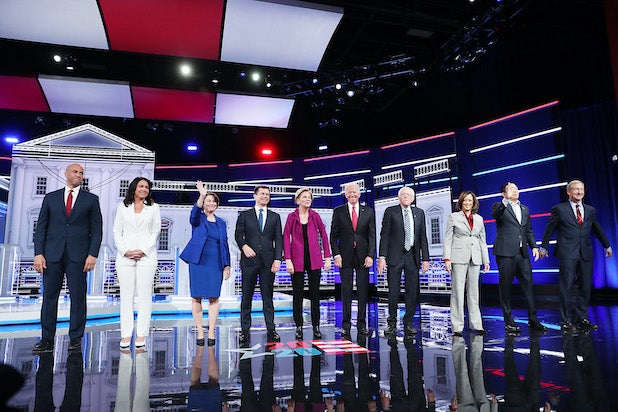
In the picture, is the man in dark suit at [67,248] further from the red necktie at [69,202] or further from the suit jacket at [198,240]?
the suit jacket at [198,240]

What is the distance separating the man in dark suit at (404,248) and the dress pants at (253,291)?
3.71ft

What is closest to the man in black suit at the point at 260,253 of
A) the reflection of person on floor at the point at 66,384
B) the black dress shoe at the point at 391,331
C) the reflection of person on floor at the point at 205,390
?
the reflection of person on floor at the point at 205,390

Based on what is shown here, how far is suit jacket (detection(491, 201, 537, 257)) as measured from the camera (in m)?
4.33

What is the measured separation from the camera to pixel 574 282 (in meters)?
4.33

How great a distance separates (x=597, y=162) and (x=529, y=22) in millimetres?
3163

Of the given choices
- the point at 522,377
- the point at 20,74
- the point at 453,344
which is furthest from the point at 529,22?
the point at 20,74

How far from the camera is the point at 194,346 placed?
3.60 metres

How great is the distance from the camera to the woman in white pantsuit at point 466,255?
13.5 ft

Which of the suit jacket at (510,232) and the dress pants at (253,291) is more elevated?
the suit jacket at (510,232)

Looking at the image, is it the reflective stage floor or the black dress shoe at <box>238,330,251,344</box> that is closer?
the reflective stage floor

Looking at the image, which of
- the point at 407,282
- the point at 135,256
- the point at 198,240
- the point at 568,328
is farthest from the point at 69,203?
the point at 568,328

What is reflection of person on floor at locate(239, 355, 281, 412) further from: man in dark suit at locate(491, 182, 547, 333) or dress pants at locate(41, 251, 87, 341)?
man in dark suit at locate(491, 182, 547, 333)

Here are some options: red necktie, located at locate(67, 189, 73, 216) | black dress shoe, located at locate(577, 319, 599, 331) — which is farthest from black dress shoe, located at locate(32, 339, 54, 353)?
black dress shoe, located at locate(577, 319, 599, 331)

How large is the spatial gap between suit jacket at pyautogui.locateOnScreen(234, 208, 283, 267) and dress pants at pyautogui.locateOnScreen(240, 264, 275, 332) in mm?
65
